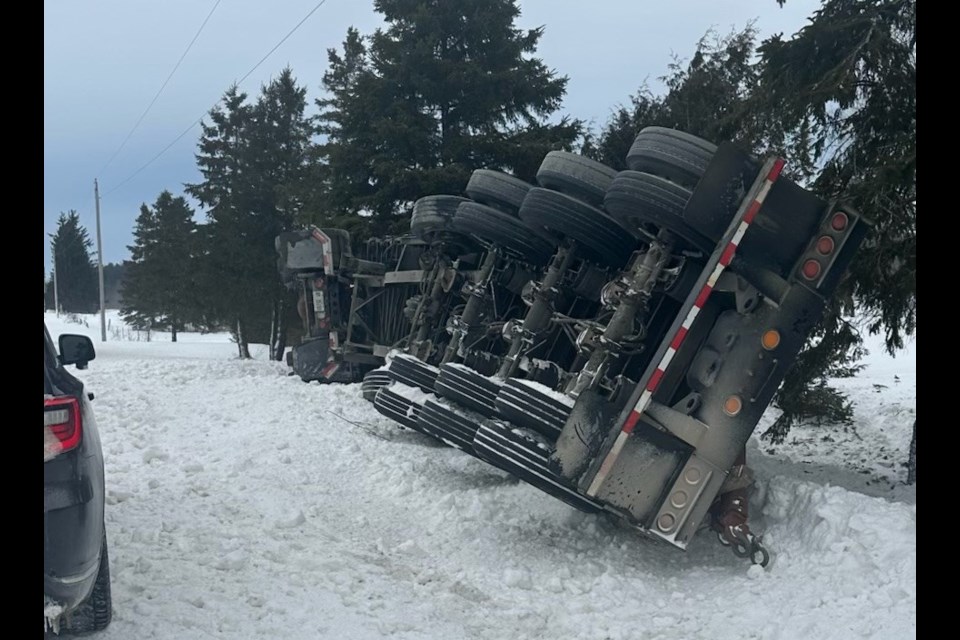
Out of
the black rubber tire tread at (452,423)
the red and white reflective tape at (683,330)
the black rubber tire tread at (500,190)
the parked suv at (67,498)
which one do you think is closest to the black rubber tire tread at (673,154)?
the red and white reflective tape at (683,330)

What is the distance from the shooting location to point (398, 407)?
27.4ft

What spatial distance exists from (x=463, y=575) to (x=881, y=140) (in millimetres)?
4662

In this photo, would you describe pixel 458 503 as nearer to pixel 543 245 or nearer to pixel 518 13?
pixel 543 245

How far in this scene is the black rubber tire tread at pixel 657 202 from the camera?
5.30m

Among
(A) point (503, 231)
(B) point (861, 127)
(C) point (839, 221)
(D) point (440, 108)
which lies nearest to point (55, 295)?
(D) point (440, 108)

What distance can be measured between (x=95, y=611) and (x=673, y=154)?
415 centimetres

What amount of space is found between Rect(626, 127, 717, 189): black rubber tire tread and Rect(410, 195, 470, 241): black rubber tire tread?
3.56 metres

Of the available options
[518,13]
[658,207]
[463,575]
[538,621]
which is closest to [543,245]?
[658,207]

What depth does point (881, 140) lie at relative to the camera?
6.64 metres

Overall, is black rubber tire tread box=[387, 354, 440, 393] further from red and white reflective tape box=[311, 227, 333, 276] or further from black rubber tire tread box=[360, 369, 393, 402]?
red and white reflective tape box=[311, 227, 333, 276]

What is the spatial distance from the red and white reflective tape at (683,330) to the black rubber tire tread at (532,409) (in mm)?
471

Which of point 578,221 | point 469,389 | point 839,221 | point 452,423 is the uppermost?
point 839,221

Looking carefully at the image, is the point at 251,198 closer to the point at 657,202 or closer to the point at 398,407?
the point at 398,407

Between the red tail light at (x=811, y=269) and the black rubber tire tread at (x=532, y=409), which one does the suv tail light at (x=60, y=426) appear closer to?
the black rubber tire tread at (x=532, y=409)
